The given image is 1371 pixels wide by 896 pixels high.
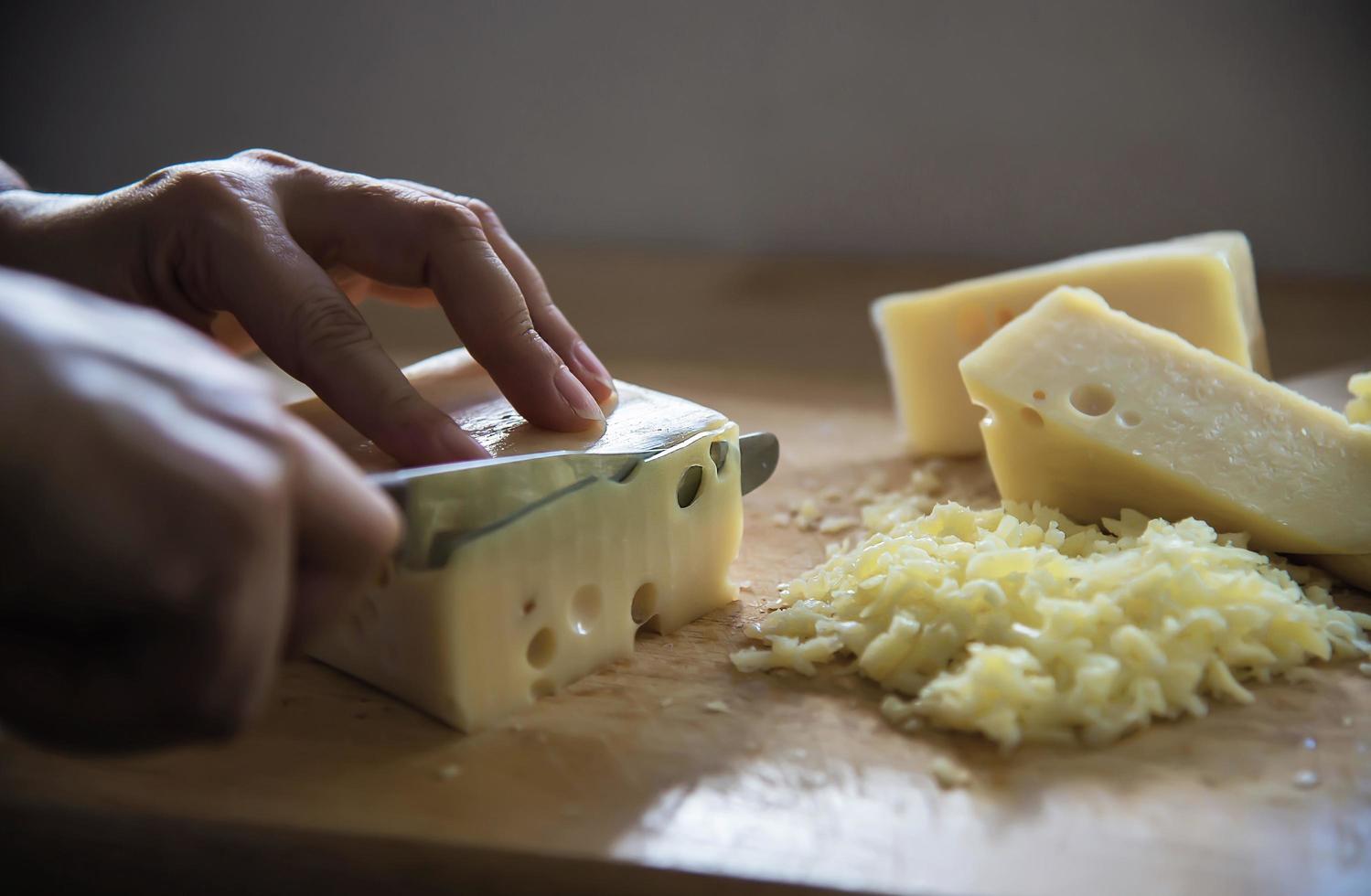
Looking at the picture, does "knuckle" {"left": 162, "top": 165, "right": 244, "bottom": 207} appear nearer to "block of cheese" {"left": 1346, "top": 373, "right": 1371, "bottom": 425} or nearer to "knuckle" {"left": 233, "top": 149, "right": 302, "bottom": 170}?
"knuckle" {"left": 233, "top": 149, "right": 302, "bottom": 170}

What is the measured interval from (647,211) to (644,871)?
2300mm

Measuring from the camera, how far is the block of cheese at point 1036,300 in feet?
5.68

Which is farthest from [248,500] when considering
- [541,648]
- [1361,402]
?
[1361,402]

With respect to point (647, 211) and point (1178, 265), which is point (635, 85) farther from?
point (1178, 265)

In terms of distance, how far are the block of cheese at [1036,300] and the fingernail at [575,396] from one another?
73 cm

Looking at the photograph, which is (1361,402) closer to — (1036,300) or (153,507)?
(1036,300)

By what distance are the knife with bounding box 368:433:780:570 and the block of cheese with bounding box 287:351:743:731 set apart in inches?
0.4

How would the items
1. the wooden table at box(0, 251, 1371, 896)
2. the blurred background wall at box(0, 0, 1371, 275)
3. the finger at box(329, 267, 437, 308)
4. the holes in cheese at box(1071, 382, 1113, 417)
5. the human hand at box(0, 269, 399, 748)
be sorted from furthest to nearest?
the blurred background wall at box(0, 0, 1371, 275)
the finger at box(329, 267, 437, 308)
the holes in cheese at box(1071, 382, 1113, 417)
the wooden table at box(0, 251, 1371, 896)
the human hand at box(0, 269, 399, 748)

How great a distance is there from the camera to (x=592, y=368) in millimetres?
1464

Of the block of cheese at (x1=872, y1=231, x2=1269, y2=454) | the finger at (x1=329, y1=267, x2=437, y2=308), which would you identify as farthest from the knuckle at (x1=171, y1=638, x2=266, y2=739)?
the block of cheese at (x1=872, y1=231, x2=1269, y2=454)

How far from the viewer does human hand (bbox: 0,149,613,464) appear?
1.24 m

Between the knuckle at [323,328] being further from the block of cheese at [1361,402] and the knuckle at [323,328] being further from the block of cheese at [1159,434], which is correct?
the block of cheese at [1361,402]

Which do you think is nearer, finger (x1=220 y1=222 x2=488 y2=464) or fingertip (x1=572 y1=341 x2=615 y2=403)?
finger (x1=220 y1=222 x2=488 y2=464)

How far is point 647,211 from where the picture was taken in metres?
A: 3.05
